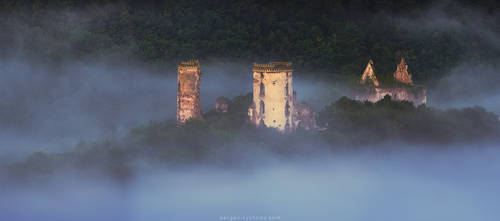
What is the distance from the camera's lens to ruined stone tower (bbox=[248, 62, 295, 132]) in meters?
33.8

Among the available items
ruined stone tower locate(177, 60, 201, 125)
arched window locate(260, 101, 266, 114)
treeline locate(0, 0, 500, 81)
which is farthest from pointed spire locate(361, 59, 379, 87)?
ruined stone tower locate(177, 60, 201, 125)

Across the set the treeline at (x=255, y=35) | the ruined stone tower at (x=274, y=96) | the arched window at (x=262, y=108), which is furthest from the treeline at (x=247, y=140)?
the treeline at (x=255, y=35)

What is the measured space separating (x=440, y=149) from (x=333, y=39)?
60.0ft

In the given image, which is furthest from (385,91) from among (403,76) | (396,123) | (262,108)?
(262,108)

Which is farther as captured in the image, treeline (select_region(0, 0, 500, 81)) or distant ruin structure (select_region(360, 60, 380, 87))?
treeline (select_region(0, 0, 500, 81))

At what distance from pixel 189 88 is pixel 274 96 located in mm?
2998

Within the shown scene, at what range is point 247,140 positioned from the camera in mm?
34375

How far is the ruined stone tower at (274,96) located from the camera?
33.8 metres

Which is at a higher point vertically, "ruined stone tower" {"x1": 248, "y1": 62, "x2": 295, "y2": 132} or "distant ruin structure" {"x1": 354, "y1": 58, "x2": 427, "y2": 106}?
"distant ruin structure" {"x1": 354, "y1": 58, "x2": 427, "y2": 106}

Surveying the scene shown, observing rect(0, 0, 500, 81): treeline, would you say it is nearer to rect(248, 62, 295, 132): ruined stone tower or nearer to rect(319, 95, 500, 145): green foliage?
rect(319, 95, 500, 145): green foliage

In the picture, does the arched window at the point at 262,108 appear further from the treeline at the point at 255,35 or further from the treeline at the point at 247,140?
the treeline at the point at 255,35

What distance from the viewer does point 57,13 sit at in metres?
55.9

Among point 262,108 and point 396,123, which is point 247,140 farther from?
point 396,123

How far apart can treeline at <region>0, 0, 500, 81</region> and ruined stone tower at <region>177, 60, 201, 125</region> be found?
14629 mm
